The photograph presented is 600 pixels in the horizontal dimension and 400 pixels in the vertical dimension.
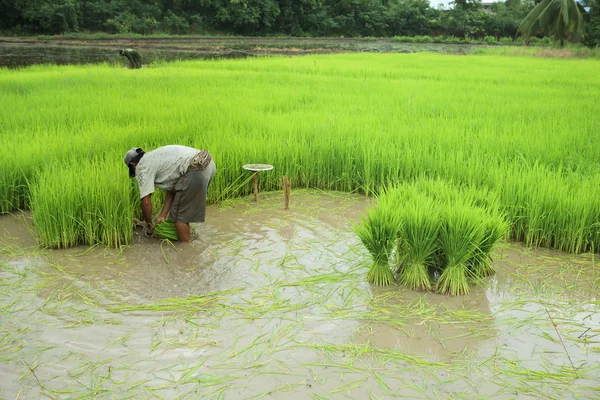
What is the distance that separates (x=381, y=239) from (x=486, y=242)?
581 millimetres

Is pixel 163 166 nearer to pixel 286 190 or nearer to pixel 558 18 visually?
pixel 286 190

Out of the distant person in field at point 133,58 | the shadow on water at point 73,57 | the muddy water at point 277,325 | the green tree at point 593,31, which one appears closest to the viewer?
the muddy water at point 277,325

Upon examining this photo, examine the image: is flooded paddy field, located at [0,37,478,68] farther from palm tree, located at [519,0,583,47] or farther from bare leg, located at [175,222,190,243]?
bare leg, located at [175,222,190,243]

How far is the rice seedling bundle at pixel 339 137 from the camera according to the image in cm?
353

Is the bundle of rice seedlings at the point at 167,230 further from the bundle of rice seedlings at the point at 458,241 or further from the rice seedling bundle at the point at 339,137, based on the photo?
the bundle of rice seedlings at the point at 458,241

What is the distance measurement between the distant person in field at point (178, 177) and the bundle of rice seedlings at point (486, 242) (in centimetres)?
171

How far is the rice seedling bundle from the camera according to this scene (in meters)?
3.53

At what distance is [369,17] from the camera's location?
40.0m

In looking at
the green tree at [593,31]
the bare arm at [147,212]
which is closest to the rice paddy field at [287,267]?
the bare arm at [147,212]

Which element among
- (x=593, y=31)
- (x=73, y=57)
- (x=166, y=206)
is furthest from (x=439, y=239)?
(x=593, y=31)

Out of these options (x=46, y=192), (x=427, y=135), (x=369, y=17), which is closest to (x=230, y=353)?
(x=46, y=192)

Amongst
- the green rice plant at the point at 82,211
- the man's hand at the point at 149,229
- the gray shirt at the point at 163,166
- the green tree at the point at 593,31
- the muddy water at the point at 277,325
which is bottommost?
the muddy water at the point at 277,325

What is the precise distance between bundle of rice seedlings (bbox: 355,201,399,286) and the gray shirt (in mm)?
1242

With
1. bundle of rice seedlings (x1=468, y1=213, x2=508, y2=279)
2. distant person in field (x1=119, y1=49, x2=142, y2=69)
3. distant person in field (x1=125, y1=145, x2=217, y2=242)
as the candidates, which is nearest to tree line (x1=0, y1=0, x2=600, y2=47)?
distant person in field (x1=119, y1=49, x2=142, y2=69)
